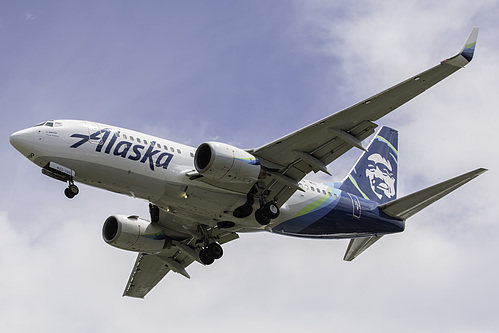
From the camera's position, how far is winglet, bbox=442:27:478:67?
82.8 ft

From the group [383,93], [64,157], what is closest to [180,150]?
[64,157]

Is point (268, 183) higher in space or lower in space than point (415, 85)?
lower

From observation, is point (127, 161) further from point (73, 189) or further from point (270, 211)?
point (270, 211)

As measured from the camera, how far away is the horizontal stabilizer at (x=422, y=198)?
1162 inches

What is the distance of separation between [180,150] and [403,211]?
37.5ft

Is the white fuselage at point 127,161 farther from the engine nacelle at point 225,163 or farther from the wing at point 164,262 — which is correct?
the wing at point 164,262

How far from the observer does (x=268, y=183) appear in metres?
30.1

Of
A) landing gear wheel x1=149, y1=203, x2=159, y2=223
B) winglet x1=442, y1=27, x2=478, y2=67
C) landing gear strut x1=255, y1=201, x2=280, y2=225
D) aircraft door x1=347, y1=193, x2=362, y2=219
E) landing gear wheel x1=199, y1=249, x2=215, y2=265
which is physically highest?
winglet x1=442, y1=27, x2=478, y2=67

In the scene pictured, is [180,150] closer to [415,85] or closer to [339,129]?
[339,129]

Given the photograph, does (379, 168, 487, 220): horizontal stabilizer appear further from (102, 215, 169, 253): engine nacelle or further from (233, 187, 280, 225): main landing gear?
(102, 215, 169, 253): engine nacelle

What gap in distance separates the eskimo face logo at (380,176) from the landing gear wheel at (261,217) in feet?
28.2

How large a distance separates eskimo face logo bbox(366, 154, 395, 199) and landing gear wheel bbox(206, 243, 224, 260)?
8.80 metres

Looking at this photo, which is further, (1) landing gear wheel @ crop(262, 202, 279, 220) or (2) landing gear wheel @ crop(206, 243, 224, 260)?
(2) landing gear wheel @ crop(206, 243, 224, 260)

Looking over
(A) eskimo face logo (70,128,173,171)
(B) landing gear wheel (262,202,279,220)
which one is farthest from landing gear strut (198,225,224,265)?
(A) eskimo face logo (70,128,173,171)
